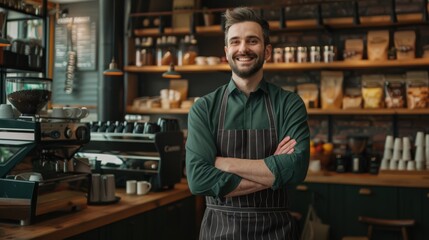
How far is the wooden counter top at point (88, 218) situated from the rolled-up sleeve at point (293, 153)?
1064 millimetres

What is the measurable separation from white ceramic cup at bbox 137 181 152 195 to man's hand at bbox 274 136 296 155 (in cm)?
157

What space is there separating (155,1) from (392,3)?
2.58m

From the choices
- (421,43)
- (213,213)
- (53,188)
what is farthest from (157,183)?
(421,43)

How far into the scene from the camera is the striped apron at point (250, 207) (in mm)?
2008

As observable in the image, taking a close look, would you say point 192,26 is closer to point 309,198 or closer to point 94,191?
point 309,198

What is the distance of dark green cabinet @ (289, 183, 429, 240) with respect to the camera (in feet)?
13.6

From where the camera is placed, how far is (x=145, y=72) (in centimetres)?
584

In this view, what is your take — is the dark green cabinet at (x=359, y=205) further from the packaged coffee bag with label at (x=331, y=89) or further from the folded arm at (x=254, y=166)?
the folded arm at (x=254, y=166)

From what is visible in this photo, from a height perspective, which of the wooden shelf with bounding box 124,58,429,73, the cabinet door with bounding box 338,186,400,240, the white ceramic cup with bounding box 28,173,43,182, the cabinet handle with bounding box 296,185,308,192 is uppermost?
the wooden shelf with bounding box 124,58,429,73

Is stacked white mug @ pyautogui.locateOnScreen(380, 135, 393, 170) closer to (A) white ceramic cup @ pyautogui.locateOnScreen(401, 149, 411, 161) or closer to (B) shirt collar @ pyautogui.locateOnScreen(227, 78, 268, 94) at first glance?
(A) white ceramic cup @ pyautogui.locateOnScreen(401, 149, 411, 161)

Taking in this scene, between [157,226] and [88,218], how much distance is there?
771 millimetres

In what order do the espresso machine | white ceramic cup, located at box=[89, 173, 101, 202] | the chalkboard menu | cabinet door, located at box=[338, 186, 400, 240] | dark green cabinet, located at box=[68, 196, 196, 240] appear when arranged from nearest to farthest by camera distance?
the espresso machine < dark green cabinet, located at box=[68, 196, 196, 240] < white ceramic cup, located at box=[89, 173, 101, 202] < cabinet door, located at box=[338, 186, 400, 240] < the chalkboard menu

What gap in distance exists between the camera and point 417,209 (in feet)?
13.6

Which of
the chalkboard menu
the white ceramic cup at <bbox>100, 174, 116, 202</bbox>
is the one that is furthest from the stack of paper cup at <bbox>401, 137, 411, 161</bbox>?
the chalkboard menu
